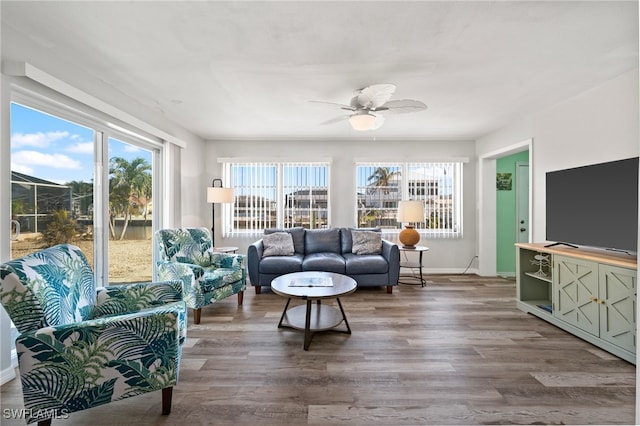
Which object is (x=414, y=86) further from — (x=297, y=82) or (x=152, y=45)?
(x=152, y=45)

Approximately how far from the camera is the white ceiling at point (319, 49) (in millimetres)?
1786

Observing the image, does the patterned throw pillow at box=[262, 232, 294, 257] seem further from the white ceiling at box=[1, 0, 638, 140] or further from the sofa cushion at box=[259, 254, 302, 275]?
the white ceiling at box=[1, 0, 638, 140]

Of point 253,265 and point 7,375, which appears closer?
point 7,375

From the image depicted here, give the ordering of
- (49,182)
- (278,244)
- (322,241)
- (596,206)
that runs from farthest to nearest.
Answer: (322,241) → (278,244) → (596,206) → (49,182)

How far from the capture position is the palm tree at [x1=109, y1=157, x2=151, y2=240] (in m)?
3.19

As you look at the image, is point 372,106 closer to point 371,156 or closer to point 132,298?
point 371,156

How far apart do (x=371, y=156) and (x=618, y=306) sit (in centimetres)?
373

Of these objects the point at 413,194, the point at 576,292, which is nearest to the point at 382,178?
the point at 413,194

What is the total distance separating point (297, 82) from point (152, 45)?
1196 mm

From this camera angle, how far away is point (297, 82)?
2.78m

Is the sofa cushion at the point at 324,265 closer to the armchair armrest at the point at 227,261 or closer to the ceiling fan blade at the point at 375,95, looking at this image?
the armchair armrest at the point at 227,261

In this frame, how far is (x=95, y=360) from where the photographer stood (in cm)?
148

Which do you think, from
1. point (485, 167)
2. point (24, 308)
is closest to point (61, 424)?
point (24, 308)

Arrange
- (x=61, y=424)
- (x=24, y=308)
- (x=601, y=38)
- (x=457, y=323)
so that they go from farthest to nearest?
1. (x=457, y=323)
2. (x=601, y=38)
3. (x=61, y=424)
4. (x=24, y=308)
